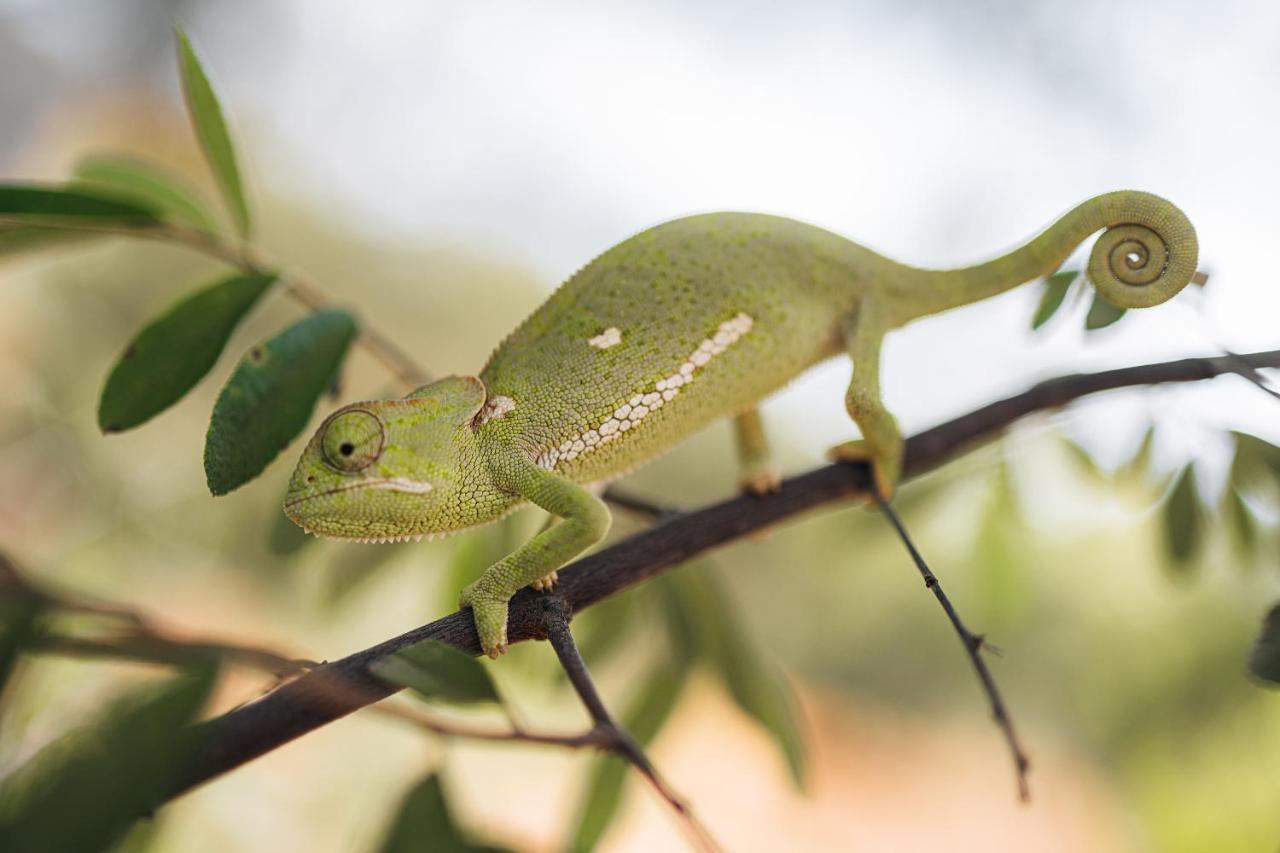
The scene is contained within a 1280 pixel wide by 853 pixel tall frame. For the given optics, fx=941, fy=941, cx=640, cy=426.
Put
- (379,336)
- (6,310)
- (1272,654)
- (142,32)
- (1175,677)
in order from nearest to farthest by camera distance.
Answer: (1272,654)
(379,336)
(1175,677)
(6,310)
(142,32)

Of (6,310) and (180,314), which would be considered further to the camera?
(6,310)

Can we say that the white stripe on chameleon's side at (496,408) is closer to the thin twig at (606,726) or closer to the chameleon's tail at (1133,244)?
the thin twig at (606,726)

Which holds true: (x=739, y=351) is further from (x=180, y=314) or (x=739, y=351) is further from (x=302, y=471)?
(x=180, y=314)

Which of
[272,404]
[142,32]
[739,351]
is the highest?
[739,351]

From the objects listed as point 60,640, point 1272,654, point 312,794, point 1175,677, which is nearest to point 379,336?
point 60,640

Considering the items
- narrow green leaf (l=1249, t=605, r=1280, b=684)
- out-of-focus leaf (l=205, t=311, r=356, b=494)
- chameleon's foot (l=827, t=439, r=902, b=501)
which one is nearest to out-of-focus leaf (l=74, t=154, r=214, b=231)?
out-of-focus leaf (l=205, t=311, r=356, b=494)

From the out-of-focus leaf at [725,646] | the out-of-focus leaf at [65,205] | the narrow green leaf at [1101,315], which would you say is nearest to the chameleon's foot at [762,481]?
the out-of-focus leaf at [725,646]

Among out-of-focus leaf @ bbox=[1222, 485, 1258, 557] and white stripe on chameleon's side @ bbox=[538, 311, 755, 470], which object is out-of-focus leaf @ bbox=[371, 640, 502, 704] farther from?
out-of-focus leaf @ bbox=[1222, 485, 1258, 557]

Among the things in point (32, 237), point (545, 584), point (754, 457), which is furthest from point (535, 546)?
point (32, 237)
